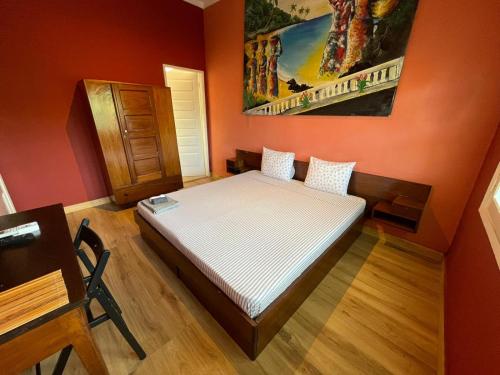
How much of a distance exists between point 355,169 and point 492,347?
1.78 metres

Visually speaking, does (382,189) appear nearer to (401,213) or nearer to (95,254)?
(401,213)

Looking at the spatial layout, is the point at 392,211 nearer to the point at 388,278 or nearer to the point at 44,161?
the point at 388,278

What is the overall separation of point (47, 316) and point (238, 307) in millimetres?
785

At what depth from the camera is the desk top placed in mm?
692

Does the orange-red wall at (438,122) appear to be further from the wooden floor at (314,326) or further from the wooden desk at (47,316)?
the wooden desk at (47,316)

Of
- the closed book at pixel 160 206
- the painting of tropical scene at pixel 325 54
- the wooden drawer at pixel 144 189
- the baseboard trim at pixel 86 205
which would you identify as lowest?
the baseboard trim at pixel 86 205

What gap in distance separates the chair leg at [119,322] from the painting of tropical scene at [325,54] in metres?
2.54

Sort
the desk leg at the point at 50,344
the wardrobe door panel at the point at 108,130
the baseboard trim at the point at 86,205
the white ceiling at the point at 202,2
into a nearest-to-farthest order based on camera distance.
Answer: the desk leg at the point at 50,344 < the wardrobe door panel at the point at 108,130 < the baseboard trim at the point at 86,205 < the white ceiling at the point at 202,2

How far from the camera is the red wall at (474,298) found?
2.60 ft

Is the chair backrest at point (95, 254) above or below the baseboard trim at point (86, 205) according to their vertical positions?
above

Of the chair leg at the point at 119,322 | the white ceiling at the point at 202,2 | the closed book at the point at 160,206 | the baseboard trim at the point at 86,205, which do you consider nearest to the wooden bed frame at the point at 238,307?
the closed book at the point at 160,206

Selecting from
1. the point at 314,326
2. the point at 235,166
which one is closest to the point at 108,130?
the point at 235,166

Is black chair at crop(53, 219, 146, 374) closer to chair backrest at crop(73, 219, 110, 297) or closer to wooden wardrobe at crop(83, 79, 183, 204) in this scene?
chair backrest at crop(73, 219, 110, 297)

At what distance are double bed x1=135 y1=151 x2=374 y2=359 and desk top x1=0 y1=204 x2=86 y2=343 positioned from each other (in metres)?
0.64
